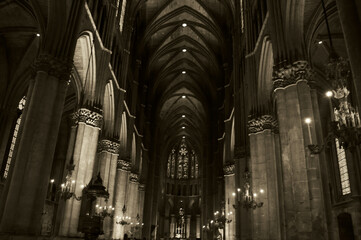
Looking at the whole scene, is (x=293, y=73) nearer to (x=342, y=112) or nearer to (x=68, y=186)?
(x=342, y=112)

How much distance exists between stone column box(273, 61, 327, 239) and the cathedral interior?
1.5 inches

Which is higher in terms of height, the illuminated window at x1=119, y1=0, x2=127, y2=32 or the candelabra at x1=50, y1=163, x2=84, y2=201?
the illuminated window at x1=119, y1=0, x2=127, y2=32

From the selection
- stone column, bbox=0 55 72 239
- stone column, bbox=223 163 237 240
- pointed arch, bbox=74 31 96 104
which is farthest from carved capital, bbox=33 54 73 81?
stone column, bbox=223 163 237 240

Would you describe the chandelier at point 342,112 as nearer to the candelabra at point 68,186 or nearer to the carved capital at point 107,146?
the candelabra at point 68,186

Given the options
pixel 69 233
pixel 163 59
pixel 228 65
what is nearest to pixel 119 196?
pixel 69 233

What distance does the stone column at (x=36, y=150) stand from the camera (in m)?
10.7

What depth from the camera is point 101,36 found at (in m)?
19.2

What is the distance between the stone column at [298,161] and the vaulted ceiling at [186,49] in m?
19.1

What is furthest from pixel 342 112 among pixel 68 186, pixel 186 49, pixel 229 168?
pixel 186 49

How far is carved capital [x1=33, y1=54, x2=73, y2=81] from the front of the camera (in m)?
12.7

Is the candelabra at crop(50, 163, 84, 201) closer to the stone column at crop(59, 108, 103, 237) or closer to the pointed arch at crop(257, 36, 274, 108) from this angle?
the stone column at crop(59, 108, 103, 237)

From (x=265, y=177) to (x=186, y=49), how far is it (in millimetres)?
26845

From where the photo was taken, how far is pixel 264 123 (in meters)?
17.8

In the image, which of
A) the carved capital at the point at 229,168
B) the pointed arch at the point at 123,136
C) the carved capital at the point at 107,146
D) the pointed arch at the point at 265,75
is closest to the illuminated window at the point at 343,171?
the pointed arch at the point at 265,75
